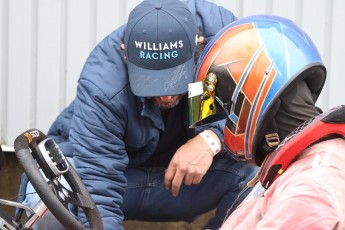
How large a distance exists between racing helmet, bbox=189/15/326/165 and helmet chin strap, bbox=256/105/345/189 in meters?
0.18

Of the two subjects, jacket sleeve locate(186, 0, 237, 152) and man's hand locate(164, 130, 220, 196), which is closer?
man's hand locate(164, 130, 220, 196)

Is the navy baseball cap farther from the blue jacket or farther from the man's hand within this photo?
the man's hand

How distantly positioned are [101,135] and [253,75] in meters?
1.25

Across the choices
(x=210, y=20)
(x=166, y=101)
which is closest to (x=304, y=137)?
(x=166, y=101)

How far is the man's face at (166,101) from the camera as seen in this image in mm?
4590

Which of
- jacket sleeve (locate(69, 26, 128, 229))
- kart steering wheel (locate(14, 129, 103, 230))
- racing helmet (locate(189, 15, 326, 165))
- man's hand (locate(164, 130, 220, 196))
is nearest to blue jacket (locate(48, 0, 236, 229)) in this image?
jacket sleeve (locate(69, 26, 128, 229))

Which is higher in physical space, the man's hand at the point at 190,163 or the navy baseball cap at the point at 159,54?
the navy baseball cap at the point at 159,54

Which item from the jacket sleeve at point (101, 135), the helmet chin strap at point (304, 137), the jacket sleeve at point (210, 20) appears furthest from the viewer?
the jacket sleeve at point (210, 20)

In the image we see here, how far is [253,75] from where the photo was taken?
3729 mm

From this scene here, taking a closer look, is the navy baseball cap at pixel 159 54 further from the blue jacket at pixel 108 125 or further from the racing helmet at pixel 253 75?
the racing helmet at pixel 253 75

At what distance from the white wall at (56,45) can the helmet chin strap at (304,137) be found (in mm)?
2703

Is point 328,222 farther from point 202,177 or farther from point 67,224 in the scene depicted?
point 202,177

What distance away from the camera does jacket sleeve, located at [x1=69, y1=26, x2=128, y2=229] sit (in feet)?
15.6

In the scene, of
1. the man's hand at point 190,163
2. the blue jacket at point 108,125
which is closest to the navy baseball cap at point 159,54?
the blue jacket at point 108,125
